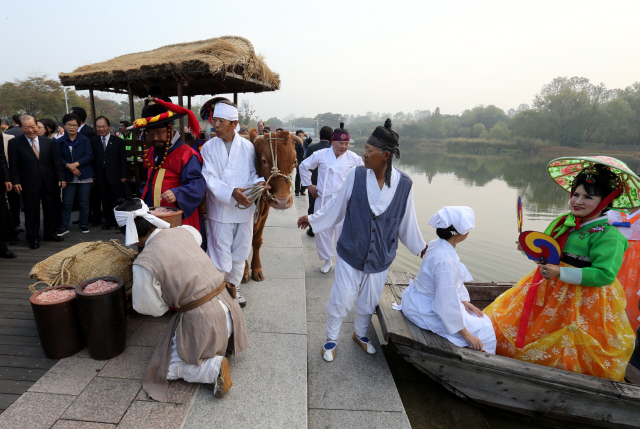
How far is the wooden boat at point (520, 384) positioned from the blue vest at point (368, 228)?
1.86 ft

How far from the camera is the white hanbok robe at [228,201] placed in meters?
3.76

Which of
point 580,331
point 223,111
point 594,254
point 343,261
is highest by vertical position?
point 223,111

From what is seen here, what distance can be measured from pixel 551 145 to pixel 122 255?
59594 millimetres

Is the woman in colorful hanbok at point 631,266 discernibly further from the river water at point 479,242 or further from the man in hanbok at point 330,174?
the man in hanbok at point 330,174

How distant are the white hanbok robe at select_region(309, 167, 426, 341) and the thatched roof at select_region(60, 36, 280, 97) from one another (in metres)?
2.55

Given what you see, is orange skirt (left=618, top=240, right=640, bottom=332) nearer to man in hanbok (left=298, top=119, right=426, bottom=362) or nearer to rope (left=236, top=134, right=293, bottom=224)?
man in hanbok (left=298, top=119, right=426, bottom=362)

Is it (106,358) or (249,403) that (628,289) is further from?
(106,358)

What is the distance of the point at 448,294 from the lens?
264cm

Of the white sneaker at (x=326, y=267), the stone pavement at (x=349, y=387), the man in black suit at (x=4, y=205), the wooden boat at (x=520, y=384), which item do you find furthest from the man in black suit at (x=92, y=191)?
the wooden boat at (x=520, y=384)

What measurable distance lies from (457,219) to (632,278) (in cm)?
246

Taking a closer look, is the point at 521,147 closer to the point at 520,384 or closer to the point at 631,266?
the point at 631,266

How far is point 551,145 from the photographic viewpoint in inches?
1967

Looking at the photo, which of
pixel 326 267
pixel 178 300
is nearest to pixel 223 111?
pixel 178 300

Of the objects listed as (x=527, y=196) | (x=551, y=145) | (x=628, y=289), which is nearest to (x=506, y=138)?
(x=551, y=145)
